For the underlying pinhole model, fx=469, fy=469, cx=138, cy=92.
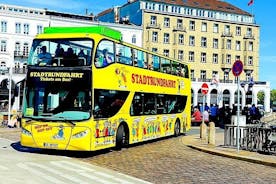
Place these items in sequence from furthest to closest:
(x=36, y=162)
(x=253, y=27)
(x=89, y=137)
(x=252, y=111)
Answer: (x=253, y=27) → (x=252, y=111) → (x=89, y=137) → (x=36, y=162)

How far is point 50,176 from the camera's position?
38.1ft

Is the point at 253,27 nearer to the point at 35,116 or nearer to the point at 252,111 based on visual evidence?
the point at 252,111

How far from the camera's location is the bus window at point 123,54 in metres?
17.3

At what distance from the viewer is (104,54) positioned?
16219mm

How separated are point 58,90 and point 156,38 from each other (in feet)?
221

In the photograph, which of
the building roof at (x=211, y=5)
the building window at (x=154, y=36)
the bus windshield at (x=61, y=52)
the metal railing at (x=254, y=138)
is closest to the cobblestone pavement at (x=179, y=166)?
the metal railing at (x=254, y=138)

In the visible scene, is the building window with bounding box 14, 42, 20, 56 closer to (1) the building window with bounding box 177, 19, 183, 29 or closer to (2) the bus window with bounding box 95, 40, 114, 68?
(1) the building window with bounding box 177, 19, 183, 29

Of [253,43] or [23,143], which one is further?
[253,43]

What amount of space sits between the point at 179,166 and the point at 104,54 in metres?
4.77

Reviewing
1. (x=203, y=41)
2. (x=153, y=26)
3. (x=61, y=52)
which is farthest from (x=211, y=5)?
(x=61, y=52)

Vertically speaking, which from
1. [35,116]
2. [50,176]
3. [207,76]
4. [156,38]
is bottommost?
[50,176]

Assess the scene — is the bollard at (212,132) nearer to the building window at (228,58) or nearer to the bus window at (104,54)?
the bus window at (104,54)

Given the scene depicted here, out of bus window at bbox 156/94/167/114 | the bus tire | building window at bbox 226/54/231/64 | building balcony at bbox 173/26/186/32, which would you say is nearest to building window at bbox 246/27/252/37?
building window at bbox 226/54/231/64

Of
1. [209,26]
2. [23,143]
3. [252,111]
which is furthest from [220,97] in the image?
[23,143]
